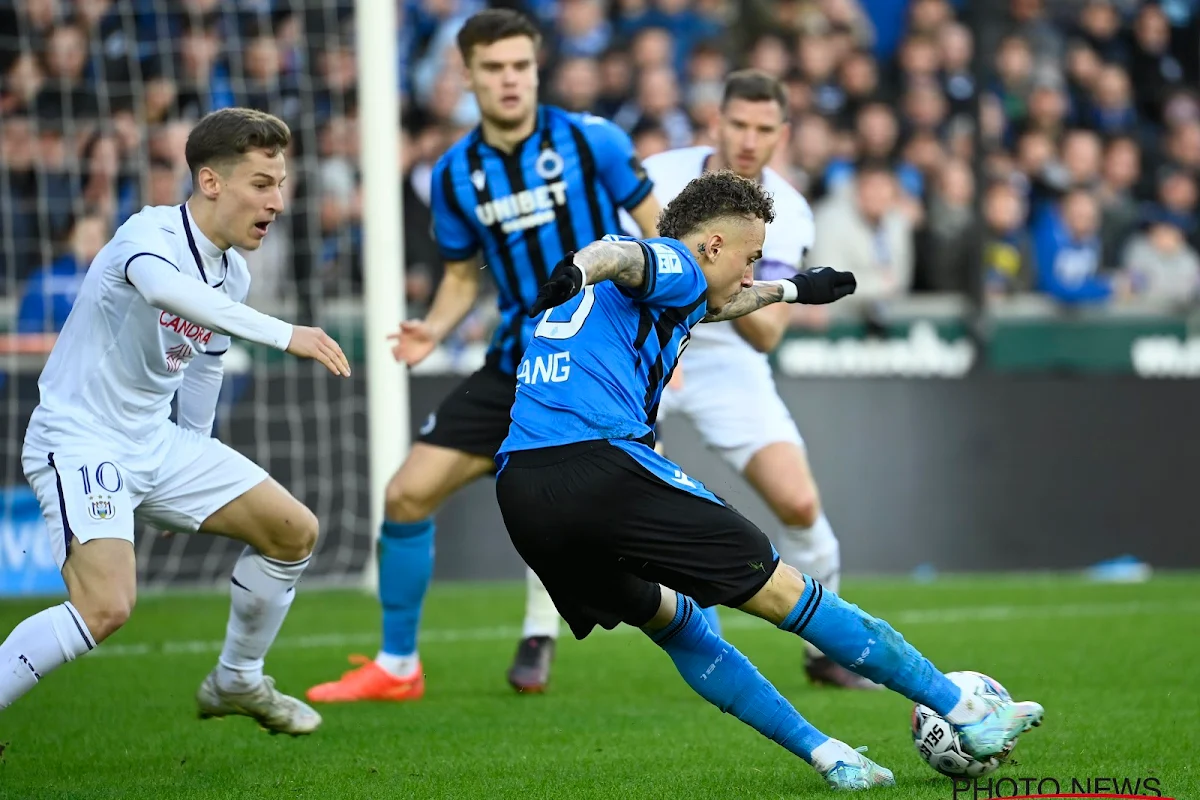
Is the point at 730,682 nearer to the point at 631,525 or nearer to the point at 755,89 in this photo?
the point at 631,525

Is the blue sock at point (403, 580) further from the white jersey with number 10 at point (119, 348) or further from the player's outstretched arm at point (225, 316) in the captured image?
the player's outstretched arm at point (225, 316)

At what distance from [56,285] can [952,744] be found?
24.5 ft

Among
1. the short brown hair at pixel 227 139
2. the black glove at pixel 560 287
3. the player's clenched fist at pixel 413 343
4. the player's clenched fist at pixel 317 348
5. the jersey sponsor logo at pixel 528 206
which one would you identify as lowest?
the player's clenched fist at pixel 413 343

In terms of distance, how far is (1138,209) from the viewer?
13539mm

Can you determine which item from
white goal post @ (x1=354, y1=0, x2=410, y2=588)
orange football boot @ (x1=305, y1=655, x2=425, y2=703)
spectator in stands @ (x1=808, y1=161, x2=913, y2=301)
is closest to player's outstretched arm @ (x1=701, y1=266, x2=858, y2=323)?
orange football boot @ (x1=305, y1=655, x2=425, y2=703)

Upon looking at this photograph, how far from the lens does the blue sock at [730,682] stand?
452 cm

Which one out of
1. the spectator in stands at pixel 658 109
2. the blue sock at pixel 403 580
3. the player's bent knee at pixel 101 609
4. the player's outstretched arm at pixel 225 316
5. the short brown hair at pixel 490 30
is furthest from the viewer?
the spectator in stands at pixel 658 109

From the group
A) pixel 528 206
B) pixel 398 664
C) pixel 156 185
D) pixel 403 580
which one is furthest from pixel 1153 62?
pixel 398 664

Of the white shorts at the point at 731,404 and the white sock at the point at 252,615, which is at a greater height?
the white shorts at the point at 731,404

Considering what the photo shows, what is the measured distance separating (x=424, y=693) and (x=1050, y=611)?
4023 mm

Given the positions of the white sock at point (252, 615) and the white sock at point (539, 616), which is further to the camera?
the white sock at point (539, 616)

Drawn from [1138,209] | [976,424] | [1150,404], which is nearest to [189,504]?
[976,424]

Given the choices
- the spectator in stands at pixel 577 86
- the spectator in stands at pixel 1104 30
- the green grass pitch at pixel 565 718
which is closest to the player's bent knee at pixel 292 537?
the green grass pitch at pixel 565 718

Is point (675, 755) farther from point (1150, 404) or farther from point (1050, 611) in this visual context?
point (1150, 404)
